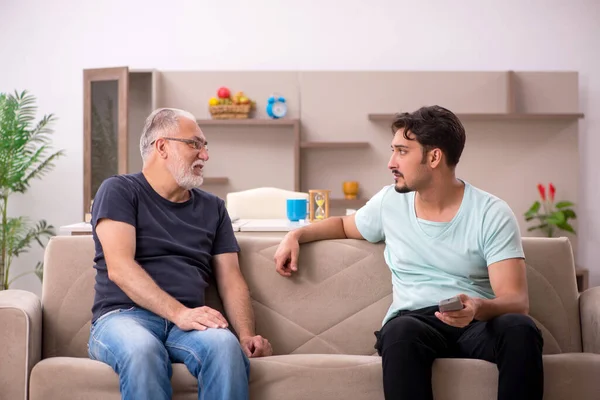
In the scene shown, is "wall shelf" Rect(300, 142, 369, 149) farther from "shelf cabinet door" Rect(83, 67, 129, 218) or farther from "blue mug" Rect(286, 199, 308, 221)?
"blue mug" Rect(286, 199, 308, 221)

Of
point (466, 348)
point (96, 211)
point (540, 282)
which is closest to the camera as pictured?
point (466, 348)

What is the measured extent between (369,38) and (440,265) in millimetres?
4154

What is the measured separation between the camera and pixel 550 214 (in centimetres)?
580

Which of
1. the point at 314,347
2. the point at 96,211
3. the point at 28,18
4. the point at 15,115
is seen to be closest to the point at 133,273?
the point at 96,211

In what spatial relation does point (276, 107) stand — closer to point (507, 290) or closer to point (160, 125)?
point (160, 125)

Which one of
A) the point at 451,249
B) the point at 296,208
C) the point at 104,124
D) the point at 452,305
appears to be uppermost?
the point at 104,124

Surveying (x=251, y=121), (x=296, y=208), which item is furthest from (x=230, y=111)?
(x=296, y=208)

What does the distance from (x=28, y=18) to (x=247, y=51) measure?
181 cm

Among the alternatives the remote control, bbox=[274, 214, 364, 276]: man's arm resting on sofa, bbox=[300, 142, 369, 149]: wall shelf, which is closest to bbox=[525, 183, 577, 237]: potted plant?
bbox=[300, 142, 369, 149]: wall shelf

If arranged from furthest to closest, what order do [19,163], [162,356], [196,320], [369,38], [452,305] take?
[369,38]
[19,163]
[196,320]
[162,356]
[452,305]

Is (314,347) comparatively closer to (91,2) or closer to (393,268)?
(393,268)

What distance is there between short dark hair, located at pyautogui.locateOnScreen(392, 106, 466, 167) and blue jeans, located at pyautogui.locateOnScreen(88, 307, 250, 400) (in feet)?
2.72

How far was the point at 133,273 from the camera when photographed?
7.22 ft

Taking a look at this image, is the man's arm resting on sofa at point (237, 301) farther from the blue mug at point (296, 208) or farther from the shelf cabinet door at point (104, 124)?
the shelf cabinet door at point (104, 124)
